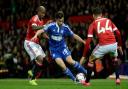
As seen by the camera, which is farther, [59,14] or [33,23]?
[33,23]

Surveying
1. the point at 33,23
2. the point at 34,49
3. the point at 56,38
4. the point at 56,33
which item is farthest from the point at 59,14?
the point at 34,49

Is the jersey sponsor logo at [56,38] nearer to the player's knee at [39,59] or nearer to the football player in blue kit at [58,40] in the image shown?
the football player in blue kit at [58,40]

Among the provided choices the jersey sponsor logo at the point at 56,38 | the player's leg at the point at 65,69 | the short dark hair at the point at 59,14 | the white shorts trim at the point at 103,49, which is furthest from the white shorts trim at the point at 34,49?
the white shorts trim at the point at 103,49

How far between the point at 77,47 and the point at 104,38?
775 centimetres

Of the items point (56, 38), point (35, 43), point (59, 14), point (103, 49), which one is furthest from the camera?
point (35, 43)

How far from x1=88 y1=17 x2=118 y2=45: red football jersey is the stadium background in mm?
6053

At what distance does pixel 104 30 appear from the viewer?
13.5m

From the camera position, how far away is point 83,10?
2369cm

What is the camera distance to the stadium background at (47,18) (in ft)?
69.8

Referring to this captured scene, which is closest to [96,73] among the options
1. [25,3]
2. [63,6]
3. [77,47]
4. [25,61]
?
[77,47]

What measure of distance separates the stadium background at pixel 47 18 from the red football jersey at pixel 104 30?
19.9 ft

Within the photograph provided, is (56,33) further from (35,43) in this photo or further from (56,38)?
(35,43)

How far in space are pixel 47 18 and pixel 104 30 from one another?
11.4m

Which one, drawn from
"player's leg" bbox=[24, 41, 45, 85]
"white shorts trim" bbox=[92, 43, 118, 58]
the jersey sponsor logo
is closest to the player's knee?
"player's leg" bbox=[24, 41, 45, 85]
